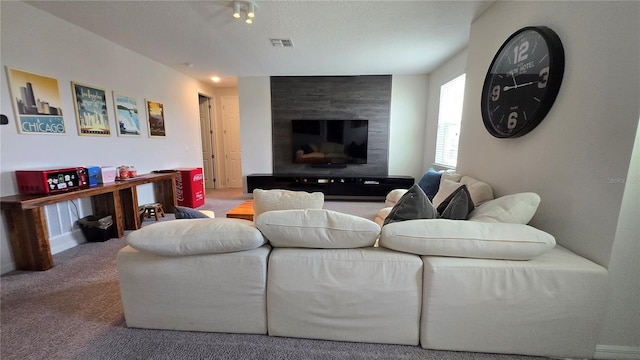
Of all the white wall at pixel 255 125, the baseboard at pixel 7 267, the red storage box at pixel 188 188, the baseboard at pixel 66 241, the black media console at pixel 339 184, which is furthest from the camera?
the white wall at pixel 255 125

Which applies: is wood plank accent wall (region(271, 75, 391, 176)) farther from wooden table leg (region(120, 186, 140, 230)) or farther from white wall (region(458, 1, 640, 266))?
white wall (region(458, 1, 640, 266))

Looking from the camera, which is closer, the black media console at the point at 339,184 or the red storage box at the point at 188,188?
the red storage box at the point at 188,188

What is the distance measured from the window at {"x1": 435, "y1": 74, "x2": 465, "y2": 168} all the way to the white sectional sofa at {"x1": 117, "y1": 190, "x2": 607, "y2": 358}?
101 inches

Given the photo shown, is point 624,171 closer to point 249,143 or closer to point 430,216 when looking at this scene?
point 430,216

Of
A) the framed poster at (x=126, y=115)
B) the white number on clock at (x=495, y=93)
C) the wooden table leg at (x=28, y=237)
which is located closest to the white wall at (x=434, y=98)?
the white number on clock at (x=495, y=93)

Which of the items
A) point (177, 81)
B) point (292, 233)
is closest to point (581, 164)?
point (292, 233)

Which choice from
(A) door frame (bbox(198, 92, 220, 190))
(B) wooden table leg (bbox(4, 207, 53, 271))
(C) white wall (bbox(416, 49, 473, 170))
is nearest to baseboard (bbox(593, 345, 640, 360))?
(C) white wall (bbox(416, 49, 473, 170))

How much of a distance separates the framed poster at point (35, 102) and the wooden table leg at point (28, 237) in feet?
2.66

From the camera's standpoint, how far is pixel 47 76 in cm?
246

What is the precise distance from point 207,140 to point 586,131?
6.37 metres

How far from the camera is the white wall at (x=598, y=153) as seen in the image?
114 centimetres

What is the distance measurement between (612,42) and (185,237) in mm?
2416

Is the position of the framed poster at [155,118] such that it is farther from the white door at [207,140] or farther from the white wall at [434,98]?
the white wall at [434,98]

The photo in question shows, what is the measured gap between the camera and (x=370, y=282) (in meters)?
1.21
